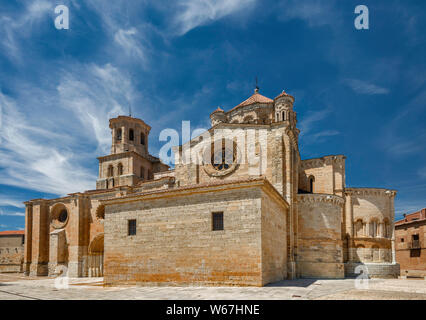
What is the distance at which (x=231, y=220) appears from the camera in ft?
39.7

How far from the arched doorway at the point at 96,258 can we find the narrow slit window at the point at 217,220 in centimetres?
1695

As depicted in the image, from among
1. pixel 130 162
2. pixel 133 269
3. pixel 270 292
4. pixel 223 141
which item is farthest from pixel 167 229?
pixel 130 162

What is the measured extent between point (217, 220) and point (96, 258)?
1839 centimetres

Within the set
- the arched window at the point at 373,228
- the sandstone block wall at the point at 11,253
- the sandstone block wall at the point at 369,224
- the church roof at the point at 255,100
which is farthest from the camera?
the sandstone block wall at the point at 11,253

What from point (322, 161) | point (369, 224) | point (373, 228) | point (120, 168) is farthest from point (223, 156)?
point (120, 168)

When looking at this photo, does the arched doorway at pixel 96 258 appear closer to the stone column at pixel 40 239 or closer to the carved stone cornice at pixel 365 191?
the stone column at pixel 40 239

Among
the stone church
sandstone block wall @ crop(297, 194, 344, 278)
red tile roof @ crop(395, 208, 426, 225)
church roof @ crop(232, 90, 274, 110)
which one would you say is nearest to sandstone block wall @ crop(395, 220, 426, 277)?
red tile roof @ crop(395, 208, 426, 225)

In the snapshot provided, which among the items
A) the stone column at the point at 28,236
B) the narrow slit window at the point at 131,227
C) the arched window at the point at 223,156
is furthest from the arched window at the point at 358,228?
the stone column at the point at 28,236

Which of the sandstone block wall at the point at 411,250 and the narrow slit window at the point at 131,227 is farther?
the sandstone block wall at the point at 411,250

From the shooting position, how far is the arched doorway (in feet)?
85.9

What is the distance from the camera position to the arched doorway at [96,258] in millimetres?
26170
